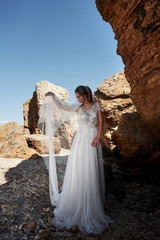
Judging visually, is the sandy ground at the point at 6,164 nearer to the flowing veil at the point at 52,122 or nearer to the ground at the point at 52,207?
the ground at the point at 52,207

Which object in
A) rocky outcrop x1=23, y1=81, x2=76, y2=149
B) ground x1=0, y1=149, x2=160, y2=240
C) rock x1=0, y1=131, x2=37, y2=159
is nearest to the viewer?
ground x1=0, y1=149, x2=160, y2=240

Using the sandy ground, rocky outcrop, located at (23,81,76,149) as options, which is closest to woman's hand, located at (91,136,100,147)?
the sandy ground

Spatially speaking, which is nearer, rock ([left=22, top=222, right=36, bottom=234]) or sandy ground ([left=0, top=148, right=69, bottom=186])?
rock ([left=22, top=222, right=36, bottom=234])

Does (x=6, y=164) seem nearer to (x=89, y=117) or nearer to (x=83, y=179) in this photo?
(x=83, y=179)

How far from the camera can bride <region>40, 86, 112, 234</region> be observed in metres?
2.96

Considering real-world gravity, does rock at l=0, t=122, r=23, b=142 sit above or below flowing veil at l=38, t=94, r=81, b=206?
above

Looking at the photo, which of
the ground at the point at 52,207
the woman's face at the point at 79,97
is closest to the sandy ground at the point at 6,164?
the ground at the point at 52,207

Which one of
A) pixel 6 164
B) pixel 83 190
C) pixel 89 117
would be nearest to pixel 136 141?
pixel 89 117

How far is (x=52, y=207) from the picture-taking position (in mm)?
3545

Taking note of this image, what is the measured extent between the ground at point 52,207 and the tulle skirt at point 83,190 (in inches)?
6.3

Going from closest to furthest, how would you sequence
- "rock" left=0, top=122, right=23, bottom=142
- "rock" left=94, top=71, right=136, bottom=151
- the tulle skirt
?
1. the tulle skirt
2. "rock" left=94, top=71, right=136, bottom=151
3. "rock" left=0, top=122, right=23, bottom=142

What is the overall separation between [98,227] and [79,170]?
1.02 metres

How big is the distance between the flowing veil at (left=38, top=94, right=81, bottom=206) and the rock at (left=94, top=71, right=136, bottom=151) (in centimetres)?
285

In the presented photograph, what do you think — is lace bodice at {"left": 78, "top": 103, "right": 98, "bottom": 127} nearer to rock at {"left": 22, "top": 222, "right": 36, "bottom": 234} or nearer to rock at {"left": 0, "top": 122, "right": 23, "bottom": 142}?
rock at {"left": 22, "top": 222, "right": 36, "bottom": 234}
